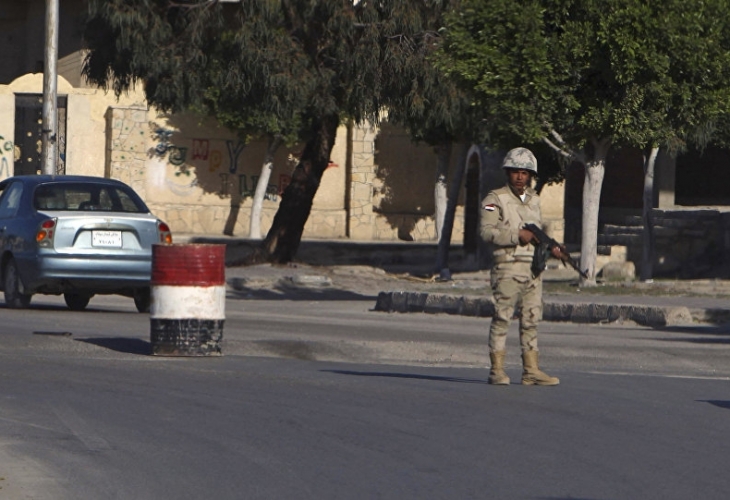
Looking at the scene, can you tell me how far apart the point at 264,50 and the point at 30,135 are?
48.5ft

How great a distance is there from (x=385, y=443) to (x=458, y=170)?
20.4 meters

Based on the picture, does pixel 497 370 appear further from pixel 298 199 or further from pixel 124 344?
pixel 298 199

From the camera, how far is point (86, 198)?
613 inches

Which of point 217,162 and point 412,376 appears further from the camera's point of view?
point 217,162

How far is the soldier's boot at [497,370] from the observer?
9.88m

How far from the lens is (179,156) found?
3803cm

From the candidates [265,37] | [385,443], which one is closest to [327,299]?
[265,37]

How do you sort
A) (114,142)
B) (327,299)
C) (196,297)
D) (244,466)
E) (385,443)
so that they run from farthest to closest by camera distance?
(114,142)
(327,299)
(196,297)
(385,443)
(244,466)

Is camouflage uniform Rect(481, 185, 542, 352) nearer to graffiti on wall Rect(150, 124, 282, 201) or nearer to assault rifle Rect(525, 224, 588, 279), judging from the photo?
assault rifle Rect(525, 224, 588, 279)

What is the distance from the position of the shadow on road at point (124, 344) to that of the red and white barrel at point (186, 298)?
0.37 m

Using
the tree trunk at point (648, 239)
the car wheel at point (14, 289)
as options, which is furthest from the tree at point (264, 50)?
the car wheel at point (14, 289)

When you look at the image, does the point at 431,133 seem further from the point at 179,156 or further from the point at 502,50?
the point at 179,156

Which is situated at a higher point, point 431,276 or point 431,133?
point 431,133

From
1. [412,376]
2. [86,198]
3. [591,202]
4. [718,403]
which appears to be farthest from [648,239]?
Answer: [718,403]
